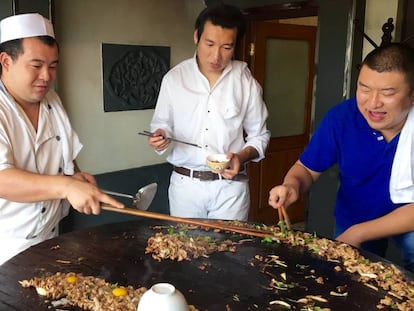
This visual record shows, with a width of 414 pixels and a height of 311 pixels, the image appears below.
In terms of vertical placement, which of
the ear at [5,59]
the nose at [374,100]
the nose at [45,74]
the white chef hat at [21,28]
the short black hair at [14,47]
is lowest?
the nose at [374,100]

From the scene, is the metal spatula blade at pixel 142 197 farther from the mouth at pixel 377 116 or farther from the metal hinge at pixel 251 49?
the metal hinge at pixel 251 49

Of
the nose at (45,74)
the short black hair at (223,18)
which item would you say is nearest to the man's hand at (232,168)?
the short black hair at (223,18)

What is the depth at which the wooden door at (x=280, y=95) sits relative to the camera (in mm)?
4270

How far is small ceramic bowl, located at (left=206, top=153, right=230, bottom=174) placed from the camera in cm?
228

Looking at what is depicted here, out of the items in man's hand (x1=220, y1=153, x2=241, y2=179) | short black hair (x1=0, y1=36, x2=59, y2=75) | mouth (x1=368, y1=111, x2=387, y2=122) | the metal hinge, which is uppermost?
the metal hinge

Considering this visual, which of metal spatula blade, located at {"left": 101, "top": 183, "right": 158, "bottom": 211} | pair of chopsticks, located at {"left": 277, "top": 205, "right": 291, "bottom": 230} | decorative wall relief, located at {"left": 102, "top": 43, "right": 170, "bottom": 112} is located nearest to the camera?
pair of chopsticks, located at {"left": 277, "top": 205, "right": 291, "bottom": 230}

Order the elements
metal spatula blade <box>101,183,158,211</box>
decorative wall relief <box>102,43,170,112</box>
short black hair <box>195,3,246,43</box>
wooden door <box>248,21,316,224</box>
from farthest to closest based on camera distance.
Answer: wooden door <box>248,21,316,224</box>, decorative wall relief <box>102,43,170,112</box>, short black hair <box>195,3,246,43</box>, metal spatula blade <box>101,183,158,211</box>

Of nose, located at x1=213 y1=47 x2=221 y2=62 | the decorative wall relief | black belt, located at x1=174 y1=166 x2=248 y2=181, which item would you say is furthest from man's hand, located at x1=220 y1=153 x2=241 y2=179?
the decorative wall relief

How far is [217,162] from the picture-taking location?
→ 230cm

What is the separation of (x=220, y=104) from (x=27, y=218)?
4.04ft

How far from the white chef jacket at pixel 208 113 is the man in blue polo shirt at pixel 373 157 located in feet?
1.66

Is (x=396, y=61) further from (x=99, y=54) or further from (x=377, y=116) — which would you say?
(x=99, y=54)

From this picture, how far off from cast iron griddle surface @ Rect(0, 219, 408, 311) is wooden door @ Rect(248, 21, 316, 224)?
8.58 feet

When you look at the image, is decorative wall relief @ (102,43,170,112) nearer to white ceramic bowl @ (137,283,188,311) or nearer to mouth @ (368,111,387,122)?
mouth @ (368,111,387,122)
